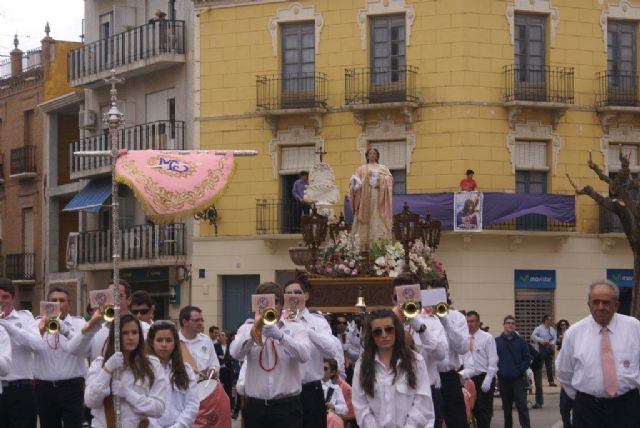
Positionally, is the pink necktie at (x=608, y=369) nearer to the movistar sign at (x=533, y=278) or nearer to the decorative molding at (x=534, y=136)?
the movistar sign at (x=533, y=278)

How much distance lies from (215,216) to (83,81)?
24.1ft

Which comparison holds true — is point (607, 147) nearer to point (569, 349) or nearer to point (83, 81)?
point (83, 81)

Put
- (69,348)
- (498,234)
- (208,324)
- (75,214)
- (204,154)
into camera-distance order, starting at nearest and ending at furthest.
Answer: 1. (69,348)
2. (204,154)
3. (498,234)
4. (208,324)
5. (75,214)

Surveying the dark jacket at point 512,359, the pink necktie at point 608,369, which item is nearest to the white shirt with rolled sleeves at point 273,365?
the pink necktie at point 608,369

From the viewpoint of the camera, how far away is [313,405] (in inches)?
575

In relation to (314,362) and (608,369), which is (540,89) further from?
(608,369)

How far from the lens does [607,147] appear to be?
36.2 meters

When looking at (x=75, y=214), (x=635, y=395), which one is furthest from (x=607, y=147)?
(x=635, y=395)

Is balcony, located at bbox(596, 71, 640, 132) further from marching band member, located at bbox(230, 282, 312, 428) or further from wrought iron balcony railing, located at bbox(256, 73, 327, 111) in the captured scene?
marching band member, located at bbox(230, 282, 312, 428)

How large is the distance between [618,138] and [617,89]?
1.18 metres

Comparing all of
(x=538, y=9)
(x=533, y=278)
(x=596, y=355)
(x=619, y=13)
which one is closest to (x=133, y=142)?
(x=538, y=9)

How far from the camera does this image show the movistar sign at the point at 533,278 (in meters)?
35.2

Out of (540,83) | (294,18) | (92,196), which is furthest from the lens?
(92,196)

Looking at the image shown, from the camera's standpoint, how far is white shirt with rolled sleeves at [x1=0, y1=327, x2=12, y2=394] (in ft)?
40.8
